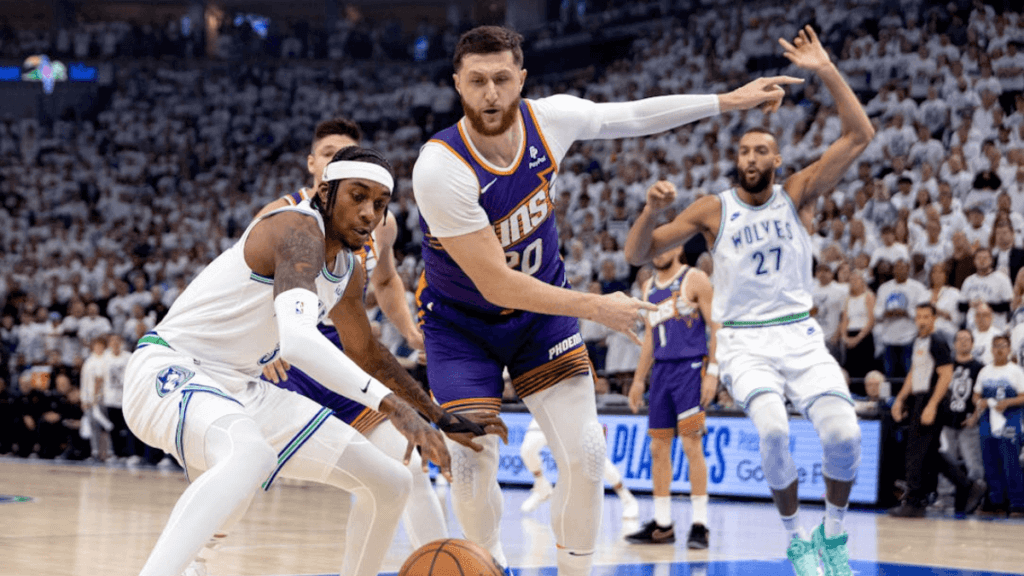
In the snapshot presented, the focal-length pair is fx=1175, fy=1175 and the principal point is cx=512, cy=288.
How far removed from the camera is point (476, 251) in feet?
15.9

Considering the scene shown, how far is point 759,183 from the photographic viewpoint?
278 inches

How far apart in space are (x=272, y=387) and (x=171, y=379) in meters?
0.54

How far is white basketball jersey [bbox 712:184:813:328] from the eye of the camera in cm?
693

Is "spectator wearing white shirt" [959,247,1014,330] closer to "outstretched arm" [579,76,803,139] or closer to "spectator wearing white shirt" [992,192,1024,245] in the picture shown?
"spectator wearing white shirt" [992,192,1024,245]

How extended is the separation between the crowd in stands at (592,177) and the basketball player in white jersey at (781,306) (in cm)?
33

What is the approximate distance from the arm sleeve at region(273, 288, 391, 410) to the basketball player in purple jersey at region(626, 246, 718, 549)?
5404 millimetres

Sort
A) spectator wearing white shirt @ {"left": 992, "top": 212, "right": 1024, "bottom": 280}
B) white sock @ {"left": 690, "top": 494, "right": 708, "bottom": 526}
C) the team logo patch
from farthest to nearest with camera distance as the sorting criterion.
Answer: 1. spectator wearing white shirt @ {"left": 992, "top": 212, "right": 1024, "bottom": 280}
2. white sock @ {"left": 690, "top": 494, "right": 708, "bottom": 526}
3. the team logo patch

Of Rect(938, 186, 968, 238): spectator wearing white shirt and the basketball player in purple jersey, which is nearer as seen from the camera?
the basketball player in purple jersey

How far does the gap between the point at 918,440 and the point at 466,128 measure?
8.20 meters

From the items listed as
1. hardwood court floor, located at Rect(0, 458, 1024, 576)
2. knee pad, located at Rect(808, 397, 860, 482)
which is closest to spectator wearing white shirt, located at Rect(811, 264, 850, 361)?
hardwood court floor, located at Rect(0, 458, 1024, 576)

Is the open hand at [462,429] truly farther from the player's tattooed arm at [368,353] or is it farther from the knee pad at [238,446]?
the knee pad at [238,446]

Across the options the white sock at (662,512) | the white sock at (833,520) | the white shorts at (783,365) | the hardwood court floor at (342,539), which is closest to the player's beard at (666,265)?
the white sock at (662,512)

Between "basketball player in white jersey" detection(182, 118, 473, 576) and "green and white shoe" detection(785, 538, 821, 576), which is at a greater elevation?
"basketball player in white jersey" detection(182, 118, 473, 576)

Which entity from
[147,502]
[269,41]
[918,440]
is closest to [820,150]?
[918,440]
